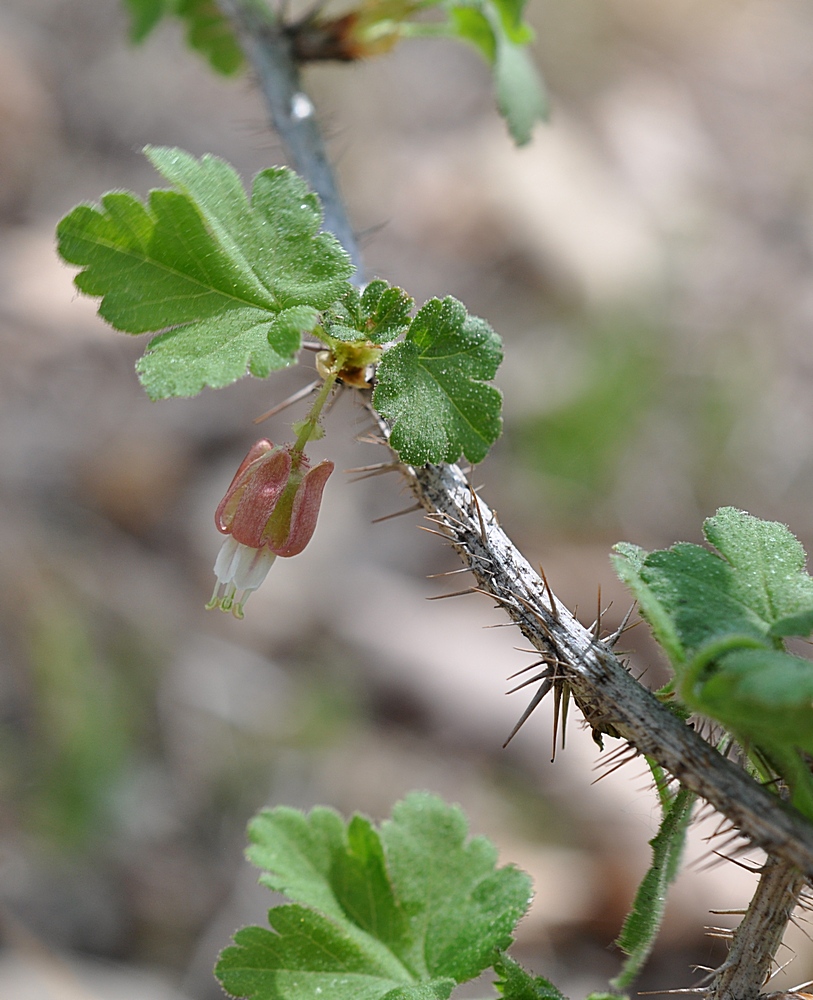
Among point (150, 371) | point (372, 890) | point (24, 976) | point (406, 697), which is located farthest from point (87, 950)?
point (150, 371)

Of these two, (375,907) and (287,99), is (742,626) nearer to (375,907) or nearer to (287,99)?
(375,907)

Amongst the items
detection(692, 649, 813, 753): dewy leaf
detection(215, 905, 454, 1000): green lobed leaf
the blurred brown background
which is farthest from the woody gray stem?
the blurred brown background

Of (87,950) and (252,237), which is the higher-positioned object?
(252,237)

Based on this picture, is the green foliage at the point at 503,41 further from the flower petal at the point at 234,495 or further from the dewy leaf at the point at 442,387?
the flower petal at the point at 234,495

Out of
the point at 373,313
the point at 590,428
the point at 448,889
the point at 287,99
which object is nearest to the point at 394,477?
the point at 590,428

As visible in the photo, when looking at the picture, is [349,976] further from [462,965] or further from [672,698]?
[672,698]

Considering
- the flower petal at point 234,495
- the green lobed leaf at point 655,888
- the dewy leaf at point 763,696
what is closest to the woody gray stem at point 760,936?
the green lobed leaf at point 655,888
